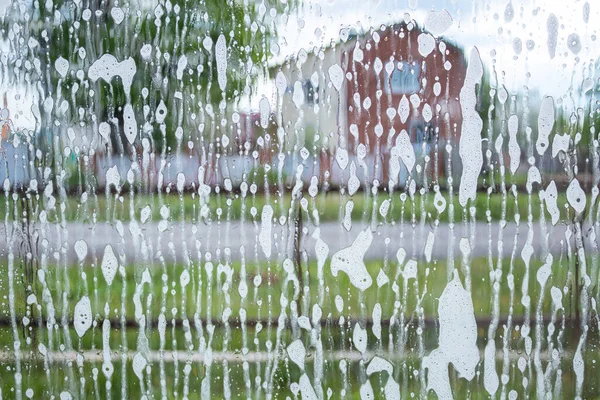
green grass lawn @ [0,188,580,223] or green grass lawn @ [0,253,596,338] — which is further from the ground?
green grass lawn @ [0,188,580,223]

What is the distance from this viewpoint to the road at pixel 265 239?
938mm

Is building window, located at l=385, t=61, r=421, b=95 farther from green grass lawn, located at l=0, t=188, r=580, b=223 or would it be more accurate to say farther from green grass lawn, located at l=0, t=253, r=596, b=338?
green grass lawn, located at l=0, t=253, r=596, b=338

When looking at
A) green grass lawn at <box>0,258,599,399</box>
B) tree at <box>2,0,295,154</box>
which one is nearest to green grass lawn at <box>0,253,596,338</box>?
green grass lawn at <box>0,258,599,399</box>

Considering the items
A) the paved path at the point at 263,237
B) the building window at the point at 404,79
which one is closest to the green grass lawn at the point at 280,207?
the paved path at the point at 263,237

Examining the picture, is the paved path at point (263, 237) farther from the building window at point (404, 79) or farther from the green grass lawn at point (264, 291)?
the building window at point (404, 79)

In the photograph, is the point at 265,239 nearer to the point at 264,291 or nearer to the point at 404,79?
the point at 264,291

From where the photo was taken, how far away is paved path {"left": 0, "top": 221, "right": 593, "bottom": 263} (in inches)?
36.9

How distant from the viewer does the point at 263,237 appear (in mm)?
946

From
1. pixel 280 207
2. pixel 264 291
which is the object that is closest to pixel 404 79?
pixel 280 207

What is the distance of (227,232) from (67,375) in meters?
0.35

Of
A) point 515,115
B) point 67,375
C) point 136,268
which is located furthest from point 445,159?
point 67,375

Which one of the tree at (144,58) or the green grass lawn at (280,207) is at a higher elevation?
the tree at (144,58)

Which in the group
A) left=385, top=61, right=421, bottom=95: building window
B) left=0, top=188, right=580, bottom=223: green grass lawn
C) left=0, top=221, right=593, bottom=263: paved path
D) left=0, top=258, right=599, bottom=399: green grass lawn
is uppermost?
left=385, top=61, right=421, bottom=95: building window

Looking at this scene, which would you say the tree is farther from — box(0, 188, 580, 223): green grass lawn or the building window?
the building window
